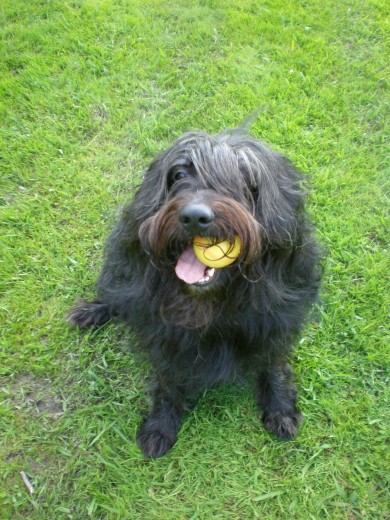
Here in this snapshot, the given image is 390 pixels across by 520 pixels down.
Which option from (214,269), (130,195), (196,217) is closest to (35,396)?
(130,195)

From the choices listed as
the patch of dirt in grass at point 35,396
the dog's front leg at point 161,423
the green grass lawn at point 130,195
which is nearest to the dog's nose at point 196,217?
the dog's front leg at point 161,423

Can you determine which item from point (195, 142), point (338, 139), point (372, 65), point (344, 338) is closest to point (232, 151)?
point (195, 142)

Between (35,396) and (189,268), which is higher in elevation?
(189,268)

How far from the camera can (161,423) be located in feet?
8.86

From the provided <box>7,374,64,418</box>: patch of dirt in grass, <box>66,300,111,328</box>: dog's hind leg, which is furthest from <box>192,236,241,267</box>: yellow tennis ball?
<box>7,374,64,418</box>: patch of dirt in grass

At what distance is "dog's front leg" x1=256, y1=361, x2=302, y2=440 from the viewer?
2707 mm

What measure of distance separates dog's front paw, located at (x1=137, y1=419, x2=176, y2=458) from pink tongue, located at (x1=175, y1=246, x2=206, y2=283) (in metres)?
1.32

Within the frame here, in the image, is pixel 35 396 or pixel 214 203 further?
pixel 35 396

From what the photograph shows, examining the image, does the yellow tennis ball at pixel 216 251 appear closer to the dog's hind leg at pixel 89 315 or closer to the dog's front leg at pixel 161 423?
the dog's front leg at pixel 161 423

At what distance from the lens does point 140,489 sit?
2600 millimetres

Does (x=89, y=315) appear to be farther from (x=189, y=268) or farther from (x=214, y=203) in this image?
(x=214, y=203)

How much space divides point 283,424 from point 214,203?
1.61 meters

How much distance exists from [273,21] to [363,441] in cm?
399

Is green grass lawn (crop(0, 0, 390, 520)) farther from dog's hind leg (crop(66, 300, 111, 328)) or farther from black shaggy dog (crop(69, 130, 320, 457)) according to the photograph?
black shaggy dog (crop(69, 130, 320, 457))
